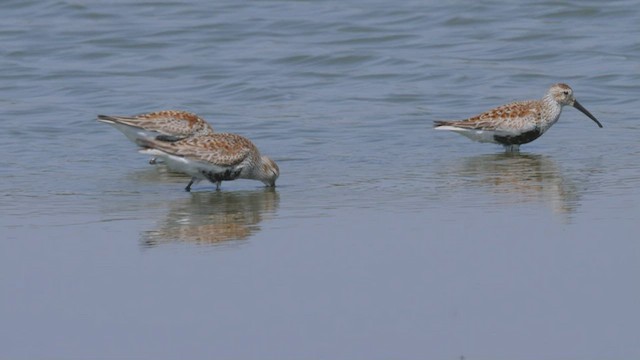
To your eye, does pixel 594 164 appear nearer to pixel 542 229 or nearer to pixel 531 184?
pixel 531 184

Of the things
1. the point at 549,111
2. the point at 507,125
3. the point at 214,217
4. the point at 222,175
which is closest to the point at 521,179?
the point at 507,125

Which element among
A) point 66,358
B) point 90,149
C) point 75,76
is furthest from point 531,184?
point 75,76

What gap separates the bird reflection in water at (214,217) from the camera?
11.2 meters

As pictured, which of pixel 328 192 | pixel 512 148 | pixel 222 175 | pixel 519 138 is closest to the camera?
pixel 328 192

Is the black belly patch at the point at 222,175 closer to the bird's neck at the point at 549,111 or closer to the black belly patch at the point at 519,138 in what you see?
the black belly patch at the point at 519,138

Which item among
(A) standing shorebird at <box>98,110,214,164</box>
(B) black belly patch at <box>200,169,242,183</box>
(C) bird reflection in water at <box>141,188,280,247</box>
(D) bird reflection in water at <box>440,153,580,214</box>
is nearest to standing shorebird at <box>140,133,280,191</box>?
(B) black belly patch at <box>200,169,242,183</box>

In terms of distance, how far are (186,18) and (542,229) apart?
16501 millimetres

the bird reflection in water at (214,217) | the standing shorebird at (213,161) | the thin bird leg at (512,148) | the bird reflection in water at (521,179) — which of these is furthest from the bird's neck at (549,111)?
the bird reflection in water at (214,217)

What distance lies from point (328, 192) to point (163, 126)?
11.9ft

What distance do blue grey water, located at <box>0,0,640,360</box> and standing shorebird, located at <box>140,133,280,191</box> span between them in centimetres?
19

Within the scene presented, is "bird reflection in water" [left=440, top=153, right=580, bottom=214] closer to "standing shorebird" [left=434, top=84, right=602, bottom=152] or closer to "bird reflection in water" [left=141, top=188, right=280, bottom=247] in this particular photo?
"standing shorebird" [left=434, top=84, right=602, bottom=152]

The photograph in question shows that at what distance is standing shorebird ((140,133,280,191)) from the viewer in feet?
45.2

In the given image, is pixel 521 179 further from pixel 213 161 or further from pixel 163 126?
pixel 163 126

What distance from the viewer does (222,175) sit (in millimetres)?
13953
